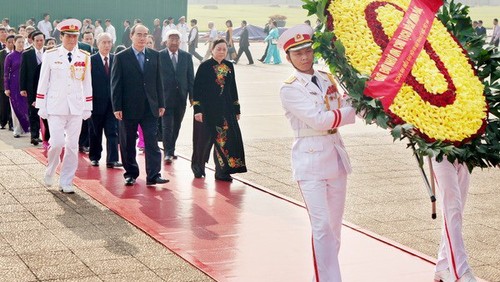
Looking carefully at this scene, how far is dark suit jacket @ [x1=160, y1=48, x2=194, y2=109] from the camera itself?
45.7ft

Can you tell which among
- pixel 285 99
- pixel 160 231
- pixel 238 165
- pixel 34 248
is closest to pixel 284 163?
pixel 238 165

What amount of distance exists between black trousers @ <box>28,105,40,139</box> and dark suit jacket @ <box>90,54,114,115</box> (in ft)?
6.85

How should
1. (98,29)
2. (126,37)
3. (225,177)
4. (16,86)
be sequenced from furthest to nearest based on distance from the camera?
(98,29) < (126,37) < (16,86) < (225,177)

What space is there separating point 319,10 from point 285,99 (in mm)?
769

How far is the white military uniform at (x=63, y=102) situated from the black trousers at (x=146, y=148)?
2.42 ft

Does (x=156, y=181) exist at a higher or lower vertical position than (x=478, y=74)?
lower

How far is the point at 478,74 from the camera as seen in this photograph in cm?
706

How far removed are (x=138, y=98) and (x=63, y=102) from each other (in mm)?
1044

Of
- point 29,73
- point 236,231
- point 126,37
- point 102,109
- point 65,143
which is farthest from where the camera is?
point 126,37

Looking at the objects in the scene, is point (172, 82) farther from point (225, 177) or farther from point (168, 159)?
point (225, 177)

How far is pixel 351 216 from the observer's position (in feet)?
34.1

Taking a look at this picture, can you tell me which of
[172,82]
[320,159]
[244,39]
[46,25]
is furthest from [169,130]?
[46,25]

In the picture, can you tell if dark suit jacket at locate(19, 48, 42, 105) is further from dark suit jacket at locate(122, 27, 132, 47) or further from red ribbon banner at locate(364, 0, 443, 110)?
dark suit jacket at locate(122, 27, 132, 47)

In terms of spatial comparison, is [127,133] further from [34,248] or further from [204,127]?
[34,248]
